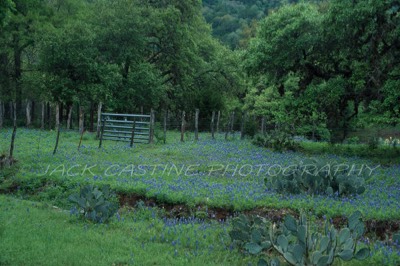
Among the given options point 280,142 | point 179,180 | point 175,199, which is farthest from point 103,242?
point 280,142

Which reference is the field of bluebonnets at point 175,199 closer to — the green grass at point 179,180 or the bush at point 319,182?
the green grass at point 179,180

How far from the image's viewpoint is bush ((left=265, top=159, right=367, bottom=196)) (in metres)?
10.2

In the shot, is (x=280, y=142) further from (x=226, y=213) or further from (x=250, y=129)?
(x=226, y=213)

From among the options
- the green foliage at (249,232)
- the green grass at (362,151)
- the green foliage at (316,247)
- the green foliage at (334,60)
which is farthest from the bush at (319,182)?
the green foliage at (334,60)

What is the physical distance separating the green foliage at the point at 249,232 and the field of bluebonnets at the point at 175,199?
24 cm

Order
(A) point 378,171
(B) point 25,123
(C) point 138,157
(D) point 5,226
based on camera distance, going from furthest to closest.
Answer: (B) point 25,123 → (C) point 138,157 → (A) point 378,171 → (D) point 5,226

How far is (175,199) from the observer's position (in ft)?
32.8

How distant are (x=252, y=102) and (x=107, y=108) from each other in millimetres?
16109

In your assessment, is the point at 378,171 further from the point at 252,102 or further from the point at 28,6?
the point at 28,6

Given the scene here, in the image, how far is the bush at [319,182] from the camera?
1022cm

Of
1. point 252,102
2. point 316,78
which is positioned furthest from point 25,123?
point 316,78

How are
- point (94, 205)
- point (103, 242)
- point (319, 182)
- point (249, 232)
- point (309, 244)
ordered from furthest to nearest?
point (319, 182), point (94, 205), point (103, 242), point (249, 232), point (309, 244)

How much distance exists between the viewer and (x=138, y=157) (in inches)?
653

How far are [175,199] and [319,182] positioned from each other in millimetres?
3546
